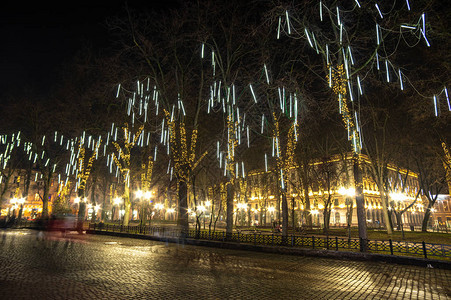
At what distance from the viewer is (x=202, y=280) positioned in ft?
24.9

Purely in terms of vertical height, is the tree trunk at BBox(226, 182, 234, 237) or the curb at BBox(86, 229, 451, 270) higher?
the tree trunk at BBox(226, 182, 234, 237)

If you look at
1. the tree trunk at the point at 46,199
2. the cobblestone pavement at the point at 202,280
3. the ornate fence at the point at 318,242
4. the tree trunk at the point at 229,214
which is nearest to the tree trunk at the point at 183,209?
the ornate fence at the point at 318,242

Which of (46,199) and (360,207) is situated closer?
(360,207)

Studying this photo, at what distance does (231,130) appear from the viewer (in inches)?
784

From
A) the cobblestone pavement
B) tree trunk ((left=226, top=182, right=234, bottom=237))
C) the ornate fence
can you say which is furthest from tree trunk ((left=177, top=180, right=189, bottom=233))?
the cobblestone pavement

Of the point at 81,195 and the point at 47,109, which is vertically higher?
A: the point at 47,109

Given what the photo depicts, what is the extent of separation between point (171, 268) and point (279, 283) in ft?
12.4

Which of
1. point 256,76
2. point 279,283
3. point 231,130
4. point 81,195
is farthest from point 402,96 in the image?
point 81,195

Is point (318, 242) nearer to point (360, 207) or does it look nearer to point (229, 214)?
point (360, 207)

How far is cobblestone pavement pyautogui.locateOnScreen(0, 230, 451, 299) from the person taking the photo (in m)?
6.28

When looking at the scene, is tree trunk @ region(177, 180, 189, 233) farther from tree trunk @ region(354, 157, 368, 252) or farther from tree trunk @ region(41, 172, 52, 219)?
tree trunk @ region(41, 172, 52, 219)

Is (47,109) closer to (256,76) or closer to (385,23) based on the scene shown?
(256,76)

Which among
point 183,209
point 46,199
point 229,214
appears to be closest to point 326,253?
point 229,214

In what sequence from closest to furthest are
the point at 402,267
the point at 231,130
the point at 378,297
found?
the point at 378,297, the point at 402,267, the point at 231,130
